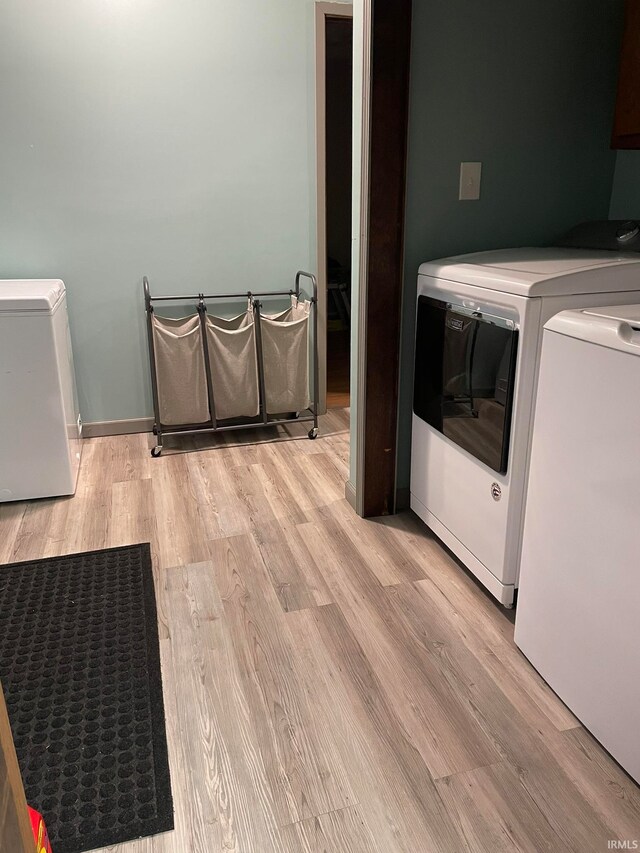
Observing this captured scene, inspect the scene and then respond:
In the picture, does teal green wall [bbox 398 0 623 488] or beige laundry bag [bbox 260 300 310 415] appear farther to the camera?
beige laundry bag [bbox 260 300 310 415]

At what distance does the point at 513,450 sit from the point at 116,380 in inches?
85.7

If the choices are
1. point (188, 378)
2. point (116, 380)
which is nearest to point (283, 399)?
point (188, 378)

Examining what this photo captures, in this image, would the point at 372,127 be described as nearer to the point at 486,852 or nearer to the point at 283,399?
the point at 283,399

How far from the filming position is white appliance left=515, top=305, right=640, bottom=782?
3.93 feet

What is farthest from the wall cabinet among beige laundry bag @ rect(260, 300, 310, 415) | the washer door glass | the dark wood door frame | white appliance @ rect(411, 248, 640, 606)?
beige laundry bag @ rect(260, 300, 310, 415)

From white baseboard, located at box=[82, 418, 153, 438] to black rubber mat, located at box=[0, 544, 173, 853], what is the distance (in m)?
1.21

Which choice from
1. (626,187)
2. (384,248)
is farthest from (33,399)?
(626,187)

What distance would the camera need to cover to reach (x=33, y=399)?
239 centimetres

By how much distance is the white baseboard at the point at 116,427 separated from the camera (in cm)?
322

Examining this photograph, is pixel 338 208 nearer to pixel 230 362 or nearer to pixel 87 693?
pixel 230 362

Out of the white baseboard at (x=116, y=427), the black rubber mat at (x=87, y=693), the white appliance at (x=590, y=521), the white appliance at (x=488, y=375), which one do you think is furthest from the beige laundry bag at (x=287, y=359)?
the white appliance at (x=590, y=521)

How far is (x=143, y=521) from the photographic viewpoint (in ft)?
7.82

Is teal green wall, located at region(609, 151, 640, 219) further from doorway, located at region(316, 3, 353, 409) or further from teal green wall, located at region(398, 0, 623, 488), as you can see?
doorway, located at region(316, 3, 353, 409)

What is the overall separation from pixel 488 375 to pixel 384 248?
65 centimetres
